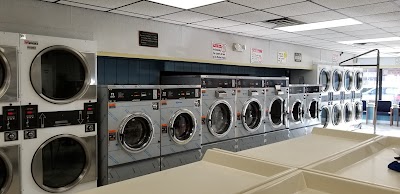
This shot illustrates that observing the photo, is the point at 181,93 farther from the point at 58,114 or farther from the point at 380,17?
the point at 380,17

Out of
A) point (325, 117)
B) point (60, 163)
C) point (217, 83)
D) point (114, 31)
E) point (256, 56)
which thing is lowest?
point (60, 163)

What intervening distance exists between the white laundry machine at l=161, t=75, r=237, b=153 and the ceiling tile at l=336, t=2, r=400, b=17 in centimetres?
195

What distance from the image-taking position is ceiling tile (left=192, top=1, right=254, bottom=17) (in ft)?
12.9

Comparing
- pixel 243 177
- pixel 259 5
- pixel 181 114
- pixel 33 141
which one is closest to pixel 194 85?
pixel 181 114

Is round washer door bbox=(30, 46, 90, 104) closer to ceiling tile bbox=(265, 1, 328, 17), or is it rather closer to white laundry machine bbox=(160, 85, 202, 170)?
white laundry machine bbox=(160, 85, 202, 170)

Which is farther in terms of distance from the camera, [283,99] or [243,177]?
[283,99]

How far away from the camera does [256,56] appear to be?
21.8ft

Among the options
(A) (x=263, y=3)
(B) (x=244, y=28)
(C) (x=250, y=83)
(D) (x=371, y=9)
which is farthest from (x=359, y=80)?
(A) (x=263, y=3)

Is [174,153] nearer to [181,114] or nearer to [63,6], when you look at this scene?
[181,114]

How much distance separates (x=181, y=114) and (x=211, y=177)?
2.80 metres

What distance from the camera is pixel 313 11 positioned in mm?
4246

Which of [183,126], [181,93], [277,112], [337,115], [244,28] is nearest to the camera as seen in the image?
[181,93]

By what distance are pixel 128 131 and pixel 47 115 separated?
1030 mm

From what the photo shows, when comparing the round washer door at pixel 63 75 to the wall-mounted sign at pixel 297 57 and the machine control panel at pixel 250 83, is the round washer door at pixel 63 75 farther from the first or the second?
the wall-mounted sign at pixel 297 57
